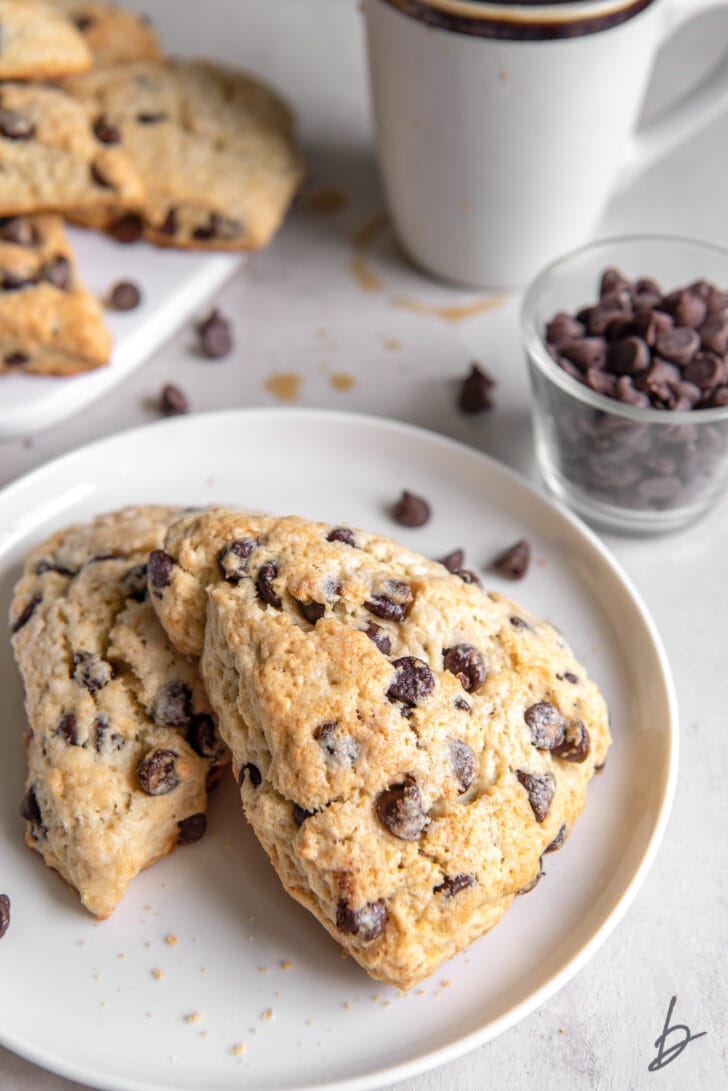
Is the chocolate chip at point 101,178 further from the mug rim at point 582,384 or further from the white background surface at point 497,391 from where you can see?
the mug rim at point 582,384

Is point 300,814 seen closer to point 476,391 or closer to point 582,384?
point 582,384

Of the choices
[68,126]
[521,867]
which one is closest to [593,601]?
[521,867]

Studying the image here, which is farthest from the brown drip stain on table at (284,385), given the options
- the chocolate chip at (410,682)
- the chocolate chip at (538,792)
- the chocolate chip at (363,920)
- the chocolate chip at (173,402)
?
the chocolate chip at (363,920)

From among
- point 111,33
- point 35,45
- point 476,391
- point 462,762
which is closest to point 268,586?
point 462,762

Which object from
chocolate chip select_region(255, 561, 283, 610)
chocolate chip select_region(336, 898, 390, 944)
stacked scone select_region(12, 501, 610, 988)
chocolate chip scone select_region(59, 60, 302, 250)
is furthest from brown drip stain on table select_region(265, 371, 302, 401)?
chocolate chip select_region(336, 898, 390, 944)

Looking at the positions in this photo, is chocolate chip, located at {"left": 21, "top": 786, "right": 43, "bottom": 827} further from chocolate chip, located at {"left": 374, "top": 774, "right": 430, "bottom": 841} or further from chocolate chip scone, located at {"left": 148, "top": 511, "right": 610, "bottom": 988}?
chocolate chip, located at {"left": 374, "top": 774, "right": 430, "bottom": 841}

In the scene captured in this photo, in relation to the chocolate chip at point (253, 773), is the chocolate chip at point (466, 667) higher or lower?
higher
